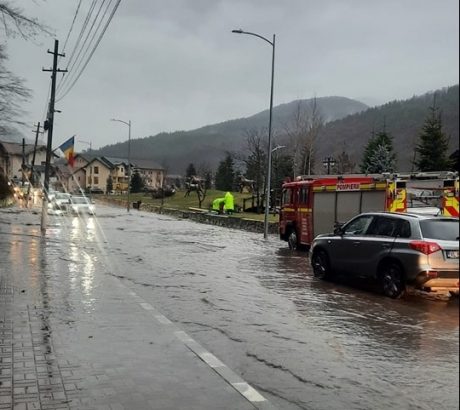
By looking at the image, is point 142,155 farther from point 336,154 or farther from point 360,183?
point 360,183

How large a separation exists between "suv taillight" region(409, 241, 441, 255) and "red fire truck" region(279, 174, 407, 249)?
6784 millimetres

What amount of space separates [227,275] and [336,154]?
4232 cm

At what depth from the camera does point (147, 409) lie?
470 centimetres

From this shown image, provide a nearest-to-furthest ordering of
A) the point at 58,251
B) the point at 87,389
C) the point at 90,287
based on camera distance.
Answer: the point at 87,389 → the point at 90,287 → the point at 58,251

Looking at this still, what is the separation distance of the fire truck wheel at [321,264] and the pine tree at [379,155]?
27.9 meters

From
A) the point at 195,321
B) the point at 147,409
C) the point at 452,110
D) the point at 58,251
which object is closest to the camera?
the point at 452,110

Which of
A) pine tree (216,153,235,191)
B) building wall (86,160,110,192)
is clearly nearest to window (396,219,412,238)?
pine tree (216,153,235,191)

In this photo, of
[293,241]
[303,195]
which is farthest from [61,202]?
[303,195]

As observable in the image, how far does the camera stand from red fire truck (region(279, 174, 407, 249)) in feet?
57.2

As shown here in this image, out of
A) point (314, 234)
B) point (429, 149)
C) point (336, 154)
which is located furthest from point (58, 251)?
point (336, 154)

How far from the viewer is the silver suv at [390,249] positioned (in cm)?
975

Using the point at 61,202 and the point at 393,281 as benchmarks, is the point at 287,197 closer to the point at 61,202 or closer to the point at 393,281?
the point at 393,281

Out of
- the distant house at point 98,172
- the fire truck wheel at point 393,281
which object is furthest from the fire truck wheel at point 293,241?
the distant house at point 98,172

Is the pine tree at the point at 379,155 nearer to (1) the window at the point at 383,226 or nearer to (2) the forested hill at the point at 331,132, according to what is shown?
(2) the forested hill at the point at 331,132
